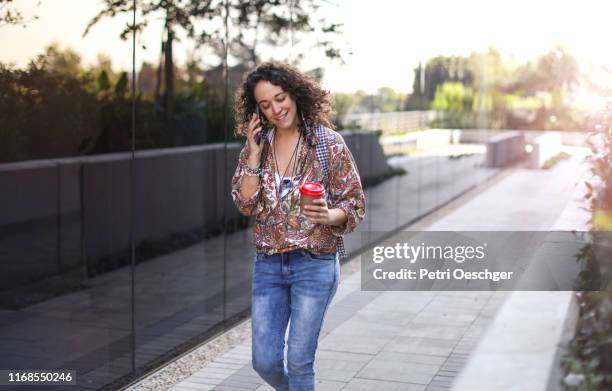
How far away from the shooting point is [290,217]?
11.5ft

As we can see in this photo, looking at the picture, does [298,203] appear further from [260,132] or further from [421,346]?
[421,346]

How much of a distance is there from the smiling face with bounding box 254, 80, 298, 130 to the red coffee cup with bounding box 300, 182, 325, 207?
40 centimetres

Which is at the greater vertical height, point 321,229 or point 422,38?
point 422,38

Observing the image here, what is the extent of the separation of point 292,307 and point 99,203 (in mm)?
1587

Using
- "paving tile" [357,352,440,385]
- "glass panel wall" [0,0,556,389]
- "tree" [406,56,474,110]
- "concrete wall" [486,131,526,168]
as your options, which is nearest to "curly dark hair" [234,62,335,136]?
"glass panel wall" [0,0,556,389]

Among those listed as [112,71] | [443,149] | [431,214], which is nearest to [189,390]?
[112,71]

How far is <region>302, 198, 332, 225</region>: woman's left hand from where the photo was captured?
3.27m

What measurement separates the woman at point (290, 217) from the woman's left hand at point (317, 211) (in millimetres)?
121

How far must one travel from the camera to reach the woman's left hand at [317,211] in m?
3.27

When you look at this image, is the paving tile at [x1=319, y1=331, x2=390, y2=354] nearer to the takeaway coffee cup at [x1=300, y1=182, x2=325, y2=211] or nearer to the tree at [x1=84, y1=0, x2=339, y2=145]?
the tree at [x1=84, y1=0, x2=339, y2=145]

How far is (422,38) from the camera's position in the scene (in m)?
12.6

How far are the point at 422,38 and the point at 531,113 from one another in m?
9.73

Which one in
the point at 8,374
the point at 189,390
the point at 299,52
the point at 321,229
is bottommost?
the point at 189,390

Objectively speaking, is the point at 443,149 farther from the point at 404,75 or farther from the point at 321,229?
the point at 321,229
